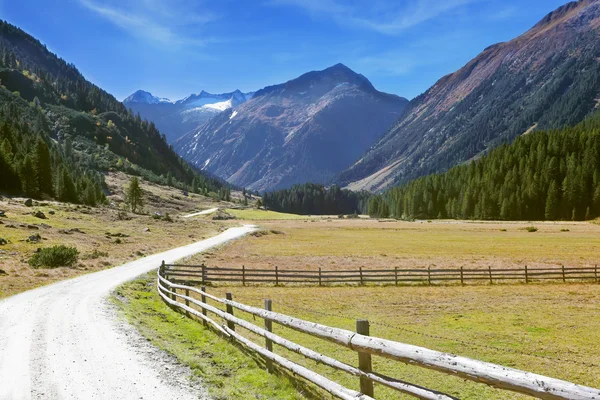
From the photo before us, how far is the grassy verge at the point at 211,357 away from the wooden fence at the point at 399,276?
46.1ft

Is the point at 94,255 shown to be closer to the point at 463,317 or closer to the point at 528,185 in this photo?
the point at 463,317

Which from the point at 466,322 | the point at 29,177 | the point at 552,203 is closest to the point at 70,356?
the point at 466,322

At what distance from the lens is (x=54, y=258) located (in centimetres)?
3556

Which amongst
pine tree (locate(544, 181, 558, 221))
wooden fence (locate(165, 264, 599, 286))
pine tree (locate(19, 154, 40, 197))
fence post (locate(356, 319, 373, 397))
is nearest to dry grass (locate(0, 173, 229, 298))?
wooden fence (locate(165, 264, 599, 286))

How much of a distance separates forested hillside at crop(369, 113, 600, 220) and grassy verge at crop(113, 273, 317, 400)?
140069 mm

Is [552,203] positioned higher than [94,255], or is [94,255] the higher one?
[552,203]

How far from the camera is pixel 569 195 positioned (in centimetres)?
12656

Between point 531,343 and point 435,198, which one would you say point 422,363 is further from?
point 435,198

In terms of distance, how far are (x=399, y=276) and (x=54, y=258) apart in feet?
102

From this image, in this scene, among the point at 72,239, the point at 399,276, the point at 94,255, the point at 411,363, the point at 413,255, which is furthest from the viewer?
the point at 413,255

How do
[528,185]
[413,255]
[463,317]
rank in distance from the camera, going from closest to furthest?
[463,317], [413,255], [528,185]

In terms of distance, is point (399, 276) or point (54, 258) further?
point (399, 276)

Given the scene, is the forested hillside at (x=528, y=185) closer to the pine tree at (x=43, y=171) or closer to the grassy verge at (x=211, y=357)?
the pine tree at (x=43, y=171)

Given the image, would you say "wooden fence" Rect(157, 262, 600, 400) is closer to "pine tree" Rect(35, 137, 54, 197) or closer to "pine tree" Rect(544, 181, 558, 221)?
"pine tree" Rect(35, 137, 54, 197)
